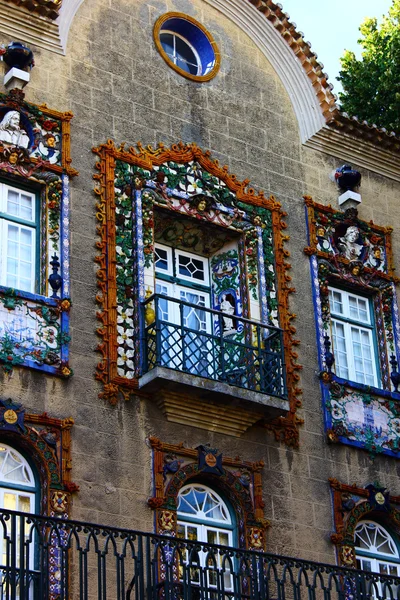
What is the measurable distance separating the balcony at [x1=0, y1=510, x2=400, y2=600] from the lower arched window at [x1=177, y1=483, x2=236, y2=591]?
0.05 meters

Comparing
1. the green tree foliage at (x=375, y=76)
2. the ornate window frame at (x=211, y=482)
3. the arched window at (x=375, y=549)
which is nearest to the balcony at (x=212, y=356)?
the ornate window frame at (x=211, y=482)

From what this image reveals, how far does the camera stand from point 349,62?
30062 mm

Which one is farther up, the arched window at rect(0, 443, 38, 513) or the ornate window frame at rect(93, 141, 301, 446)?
the ornate window frame at rect(93, 141, 301, 446)

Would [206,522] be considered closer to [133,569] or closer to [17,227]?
[133,569]

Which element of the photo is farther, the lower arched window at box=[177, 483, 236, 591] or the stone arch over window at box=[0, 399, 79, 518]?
the lower arched window at box=[177, 483, 236, 591]

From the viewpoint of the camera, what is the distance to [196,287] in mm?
22344

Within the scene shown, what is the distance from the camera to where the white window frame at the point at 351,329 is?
75.6 ft

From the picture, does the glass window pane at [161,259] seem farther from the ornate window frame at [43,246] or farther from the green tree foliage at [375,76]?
the green tree foliage at [375,76]

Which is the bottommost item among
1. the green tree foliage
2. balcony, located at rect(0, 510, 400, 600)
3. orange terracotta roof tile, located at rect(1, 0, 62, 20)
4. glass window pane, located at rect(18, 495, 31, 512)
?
balcony, located at rect(0, 510, 400, 600)

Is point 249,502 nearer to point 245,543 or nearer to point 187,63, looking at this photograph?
point 245,543

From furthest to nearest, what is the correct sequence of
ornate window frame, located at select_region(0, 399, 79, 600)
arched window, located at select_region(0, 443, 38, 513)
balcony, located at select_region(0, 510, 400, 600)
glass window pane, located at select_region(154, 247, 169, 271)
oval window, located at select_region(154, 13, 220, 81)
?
oval window, located at select_region(154, 13, 220, 81) → glass window pane, located at select_region(154, 247, 169, 271) → ornate window frame, located at select_region(0, 399, 79, 600) → arched window, located at select_region(0, 443, 38, 513) → balcony, located at select_region(0, 510, 400, 600)

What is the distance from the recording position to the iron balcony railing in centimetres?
2052

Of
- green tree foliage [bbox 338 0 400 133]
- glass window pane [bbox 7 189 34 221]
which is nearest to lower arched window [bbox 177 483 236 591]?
glass window pane [bbox 7 189 34 221]

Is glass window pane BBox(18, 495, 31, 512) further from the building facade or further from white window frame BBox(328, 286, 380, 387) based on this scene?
white window frame BBox(328, 286, 380, 387)
